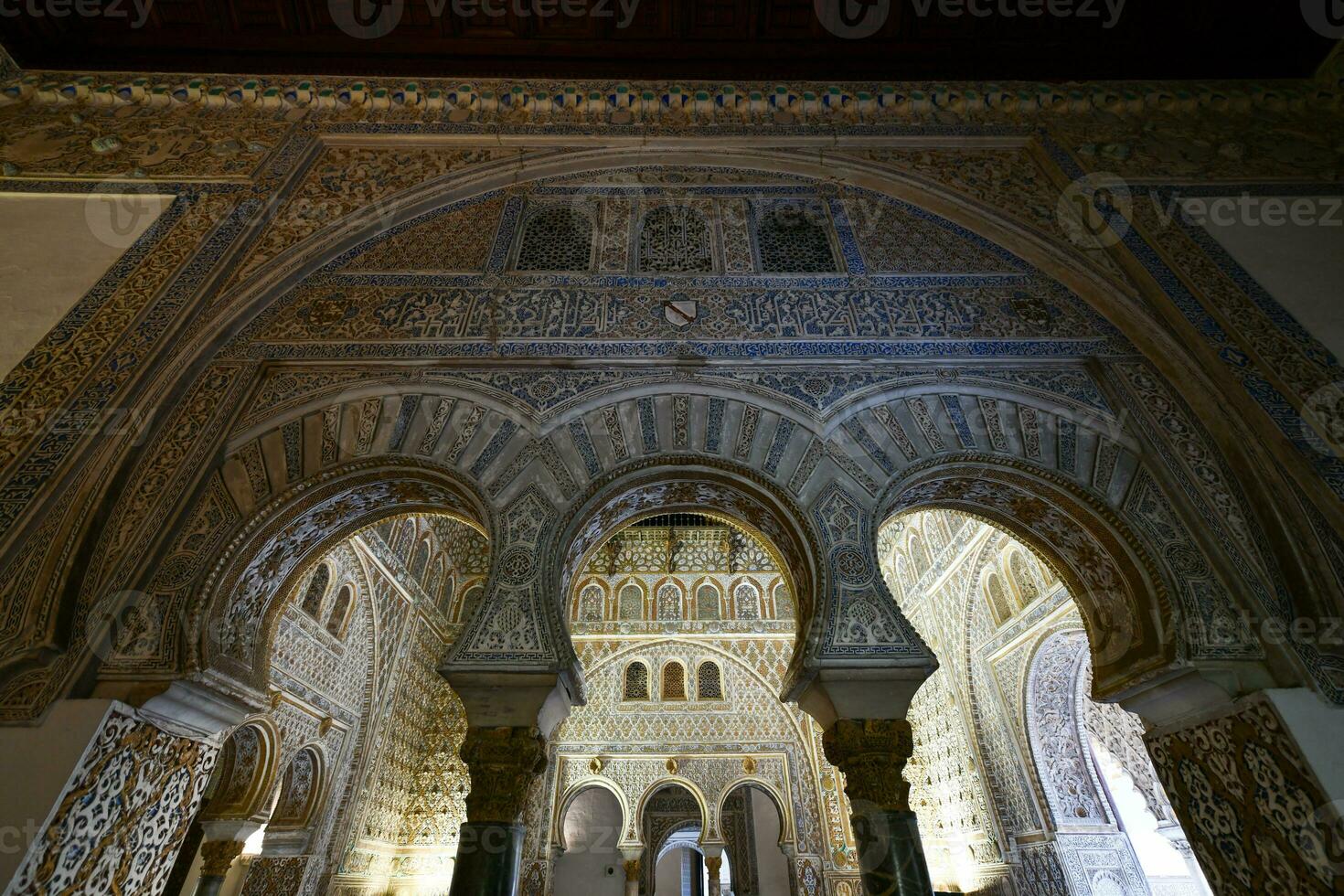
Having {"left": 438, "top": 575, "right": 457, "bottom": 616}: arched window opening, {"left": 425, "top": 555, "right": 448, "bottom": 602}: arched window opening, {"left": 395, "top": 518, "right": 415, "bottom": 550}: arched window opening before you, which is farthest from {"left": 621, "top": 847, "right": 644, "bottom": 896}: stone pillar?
{"left": 395, "top": 518, "right": 415, "bottom": 550}: arched window opening

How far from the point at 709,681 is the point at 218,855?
5.57 metres

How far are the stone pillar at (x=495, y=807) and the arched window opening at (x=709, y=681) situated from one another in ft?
20.7

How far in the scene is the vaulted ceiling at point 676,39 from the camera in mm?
4312

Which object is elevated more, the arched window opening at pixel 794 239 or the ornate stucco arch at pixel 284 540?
the arched window opening at pixel 794 239

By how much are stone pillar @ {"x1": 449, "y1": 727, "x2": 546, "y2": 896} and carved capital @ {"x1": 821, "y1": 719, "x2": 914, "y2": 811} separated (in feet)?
4.00

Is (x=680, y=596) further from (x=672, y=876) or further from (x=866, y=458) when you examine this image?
(x=672, y=876)

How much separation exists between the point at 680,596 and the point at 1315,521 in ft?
23.4

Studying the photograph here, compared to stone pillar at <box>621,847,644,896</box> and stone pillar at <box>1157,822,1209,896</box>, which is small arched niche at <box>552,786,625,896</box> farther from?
stone pillar at <box>1157,822,1209,896</box>

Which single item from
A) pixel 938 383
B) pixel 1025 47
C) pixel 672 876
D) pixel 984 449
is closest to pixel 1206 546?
pixel 984 449

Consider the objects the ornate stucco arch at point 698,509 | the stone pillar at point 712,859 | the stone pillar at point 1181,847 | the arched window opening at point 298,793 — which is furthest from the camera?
the stone pillar at point 712,859

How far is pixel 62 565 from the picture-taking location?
8.43ft

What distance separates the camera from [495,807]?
2.42 metres
